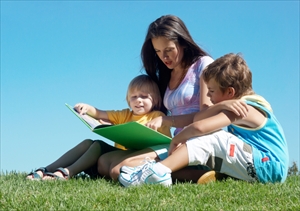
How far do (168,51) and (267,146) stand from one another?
1.76 meters

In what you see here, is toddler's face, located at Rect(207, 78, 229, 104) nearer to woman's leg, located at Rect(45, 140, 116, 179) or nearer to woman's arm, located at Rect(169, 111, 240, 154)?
woman's arm, located at Rect(169, 111, 240, 154)

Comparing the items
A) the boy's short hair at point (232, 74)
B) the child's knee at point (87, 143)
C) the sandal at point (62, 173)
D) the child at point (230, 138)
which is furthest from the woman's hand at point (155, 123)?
the sandal at point (62, 173)

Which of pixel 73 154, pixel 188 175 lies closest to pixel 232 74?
pixel 188 175

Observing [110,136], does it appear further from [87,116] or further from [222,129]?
[222,129]

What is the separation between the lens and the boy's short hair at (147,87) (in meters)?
6.04

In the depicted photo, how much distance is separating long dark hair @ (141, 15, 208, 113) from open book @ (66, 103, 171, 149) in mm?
873

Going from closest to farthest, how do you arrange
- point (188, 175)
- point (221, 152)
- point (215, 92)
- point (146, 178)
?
1. point (146, 178)
2. point (221, 152)
3. point (215, 92)
4. point (188, 175)

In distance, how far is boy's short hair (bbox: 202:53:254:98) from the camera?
5.14 m

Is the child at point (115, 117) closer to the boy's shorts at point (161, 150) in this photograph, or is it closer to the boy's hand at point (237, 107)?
the boy's shorts at point (161, 150)

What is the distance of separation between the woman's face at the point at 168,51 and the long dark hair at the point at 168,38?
2.1 inches

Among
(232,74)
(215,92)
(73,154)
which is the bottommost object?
(73,154)

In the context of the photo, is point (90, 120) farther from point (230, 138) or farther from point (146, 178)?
point (230, 138)

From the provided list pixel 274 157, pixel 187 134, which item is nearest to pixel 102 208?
pixel 187 134

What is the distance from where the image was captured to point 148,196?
13.6 ft
